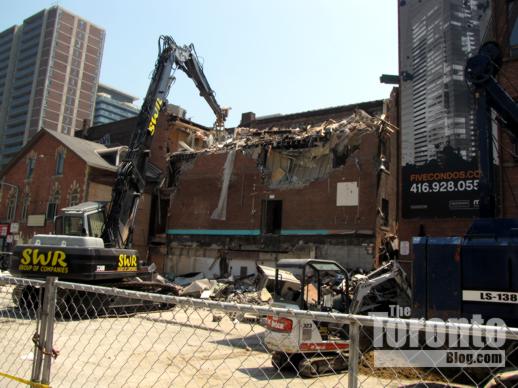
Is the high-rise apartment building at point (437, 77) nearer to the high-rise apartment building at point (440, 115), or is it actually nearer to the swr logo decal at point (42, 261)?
the high-rise apartment building at point (440, 115)

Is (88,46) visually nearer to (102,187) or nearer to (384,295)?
(102,187)

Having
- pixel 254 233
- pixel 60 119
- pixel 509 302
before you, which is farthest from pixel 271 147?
pixel 60 119

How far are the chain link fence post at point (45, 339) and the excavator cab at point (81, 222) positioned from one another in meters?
12.3

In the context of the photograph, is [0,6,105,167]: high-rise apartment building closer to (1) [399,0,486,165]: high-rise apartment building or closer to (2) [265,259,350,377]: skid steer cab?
(1) [399,0,486,165]: high-rise apartment building

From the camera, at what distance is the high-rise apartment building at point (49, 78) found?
121 metres

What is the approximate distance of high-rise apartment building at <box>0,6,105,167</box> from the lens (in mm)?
121438

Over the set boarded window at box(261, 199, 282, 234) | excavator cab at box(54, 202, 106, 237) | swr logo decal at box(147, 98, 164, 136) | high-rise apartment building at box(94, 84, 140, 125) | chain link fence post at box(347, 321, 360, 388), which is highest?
high-rise apartment building at box(94, 84, 140, 125)

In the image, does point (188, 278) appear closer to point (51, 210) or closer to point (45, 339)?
point (51, 210)

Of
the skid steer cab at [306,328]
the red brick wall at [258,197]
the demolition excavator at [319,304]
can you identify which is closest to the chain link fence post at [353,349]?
the demolition excavator at [319,304]

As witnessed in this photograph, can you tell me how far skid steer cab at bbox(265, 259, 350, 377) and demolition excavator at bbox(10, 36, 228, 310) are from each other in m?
6.90

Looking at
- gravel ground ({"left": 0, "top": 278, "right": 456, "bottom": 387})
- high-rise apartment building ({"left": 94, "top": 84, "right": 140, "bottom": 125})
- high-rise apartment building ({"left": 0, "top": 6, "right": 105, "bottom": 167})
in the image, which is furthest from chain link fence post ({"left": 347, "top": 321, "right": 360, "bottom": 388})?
high-rise apartment building ({"left": 94, "top": 84, "right": 140, "bottom": 125})

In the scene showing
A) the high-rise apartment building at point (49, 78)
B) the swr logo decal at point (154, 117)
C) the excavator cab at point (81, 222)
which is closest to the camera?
the excavator cab at point (81, 222)

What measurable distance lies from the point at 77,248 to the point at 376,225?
13.6 m

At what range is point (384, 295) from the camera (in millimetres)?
12070
